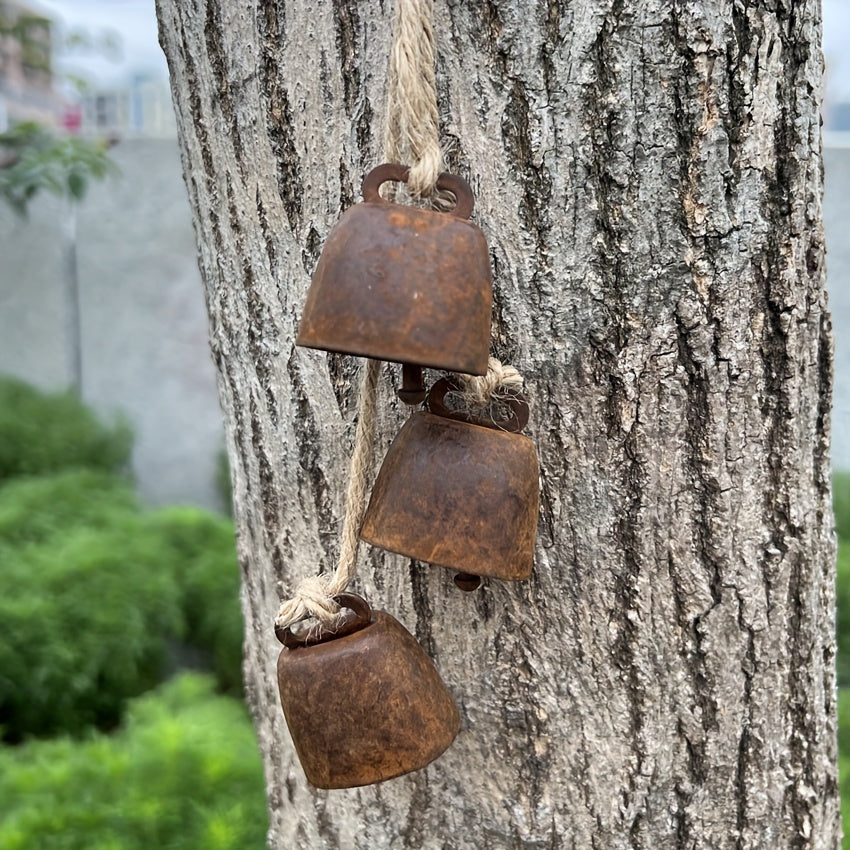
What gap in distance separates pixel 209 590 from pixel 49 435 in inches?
63.9

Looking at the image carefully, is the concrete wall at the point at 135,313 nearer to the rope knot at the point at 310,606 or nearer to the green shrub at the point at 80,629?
the green shrub at the point at 80,629

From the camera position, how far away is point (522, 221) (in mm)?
897

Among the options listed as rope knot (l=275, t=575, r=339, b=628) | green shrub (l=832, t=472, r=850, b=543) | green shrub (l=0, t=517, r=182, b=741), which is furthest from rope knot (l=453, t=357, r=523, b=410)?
green shrub (l=832, t=472, r=850, b=543)

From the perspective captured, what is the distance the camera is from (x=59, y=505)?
402cm

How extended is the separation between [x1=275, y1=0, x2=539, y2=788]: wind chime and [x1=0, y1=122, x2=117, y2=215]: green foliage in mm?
3448

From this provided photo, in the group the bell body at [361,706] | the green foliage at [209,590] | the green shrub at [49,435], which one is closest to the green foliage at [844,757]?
the bell body at [361,706]

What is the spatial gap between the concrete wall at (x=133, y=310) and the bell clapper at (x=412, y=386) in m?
4.32

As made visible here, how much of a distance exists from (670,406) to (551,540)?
0.20m

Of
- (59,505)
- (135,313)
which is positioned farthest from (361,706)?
(135,313)

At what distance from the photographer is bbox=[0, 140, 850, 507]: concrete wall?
16.6 feet

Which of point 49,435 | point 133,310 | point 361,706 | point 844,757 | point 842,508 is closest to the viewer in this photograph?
point 361,706

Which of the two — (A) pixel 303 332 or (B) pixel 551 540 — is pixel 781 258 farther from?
(A) pixel 303 332

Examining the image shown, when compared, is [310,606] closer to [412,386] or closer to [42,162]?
[412,386]

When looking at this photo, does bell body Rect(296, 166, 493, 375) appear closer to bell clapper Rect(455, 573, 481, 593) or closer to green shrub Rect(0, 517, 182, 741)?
bell clapper Rect(455, 573, 481, 593)
